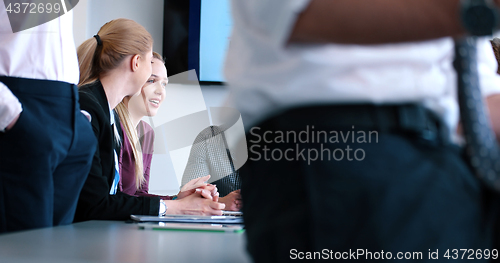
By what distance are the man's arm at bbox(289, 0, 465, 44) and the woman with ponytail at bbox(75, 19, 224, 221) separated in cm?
94

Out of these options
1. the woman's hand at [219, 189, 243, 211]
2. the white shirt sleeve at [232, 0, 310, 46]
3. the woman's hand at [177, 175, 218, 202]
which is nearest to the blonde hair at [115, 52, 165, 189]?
the woman's hand at [177, 175, 218, 202]

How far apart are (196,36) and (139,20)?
30 centimetres

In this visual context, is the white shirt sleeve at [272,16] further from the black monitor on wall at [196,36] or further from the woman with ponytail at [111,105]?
the black monitor on wall at [196,36]

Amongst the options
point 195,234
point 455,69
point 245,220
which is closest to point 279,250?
point 245,220

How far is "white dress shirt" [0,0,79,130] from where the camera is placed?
2.52 feet

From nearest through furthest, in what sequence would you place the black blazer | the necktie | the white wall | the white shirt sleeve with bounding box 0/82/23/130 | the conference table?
the necktie < the conference table < the white shirt sleeve with bounding box 0/82/23/130 < the black blazer < the white wall

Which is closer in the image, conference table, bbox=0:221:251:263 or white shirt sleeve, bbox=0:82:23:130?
conference table, bbox=0:221:251:263

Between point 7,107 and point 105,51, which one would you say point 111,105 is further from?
point 7,107

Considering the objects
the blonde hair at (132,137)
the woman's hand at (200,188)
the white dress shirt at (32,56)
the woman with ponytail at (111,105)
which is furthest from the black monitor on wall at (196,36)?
the white dress shirt at (32,56)

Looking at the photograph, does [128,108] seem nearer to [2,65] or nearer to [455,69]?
[2,65]

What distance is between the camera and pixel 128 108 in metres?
1.85

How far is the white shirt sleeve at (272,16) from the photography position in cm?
26

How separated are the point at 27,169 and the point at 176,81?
1428 mm

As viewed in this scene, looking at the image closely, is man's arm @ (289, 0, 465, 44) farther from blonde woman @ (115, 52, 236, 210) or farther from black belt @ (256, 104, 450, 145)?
blonde woman @ (115, 52, 236, 210)
